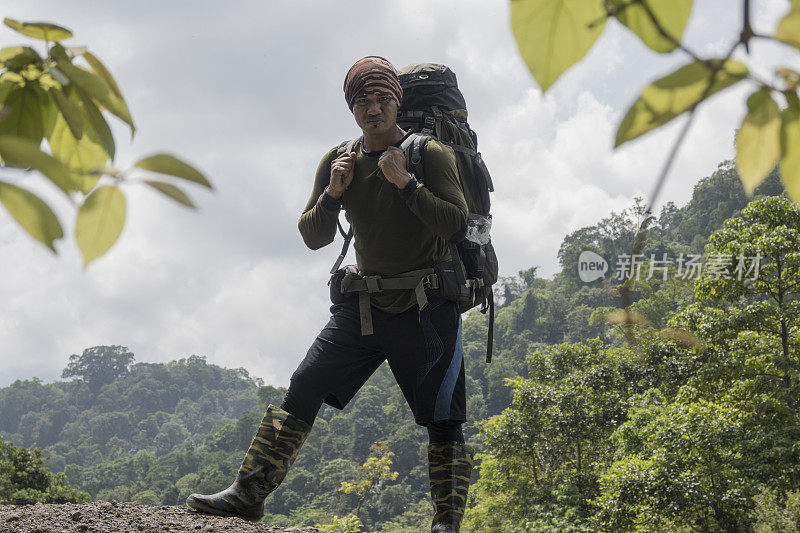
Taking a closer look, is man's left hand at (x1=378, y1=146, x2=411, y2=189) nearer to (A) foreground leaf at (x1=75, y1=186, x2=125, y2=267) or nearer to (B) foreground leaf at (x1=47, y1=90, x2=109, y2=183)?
(B) foreground leaf at (x1=47, y1=90, x2=109, y2=183)

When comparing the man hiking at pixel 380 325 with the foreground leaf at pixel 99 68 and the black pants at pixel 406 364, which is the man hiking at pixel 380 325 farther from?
the foreground leaf at pixel 99 68

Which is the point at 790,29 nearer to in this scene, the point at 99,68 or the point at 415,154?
the point at 99,68

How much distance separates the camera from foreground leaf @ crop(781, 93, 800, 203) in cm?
35

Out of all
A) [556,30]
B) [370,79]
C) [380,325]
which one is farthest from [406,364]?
→ [556,30]

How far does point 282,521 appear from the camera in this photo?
32625mm

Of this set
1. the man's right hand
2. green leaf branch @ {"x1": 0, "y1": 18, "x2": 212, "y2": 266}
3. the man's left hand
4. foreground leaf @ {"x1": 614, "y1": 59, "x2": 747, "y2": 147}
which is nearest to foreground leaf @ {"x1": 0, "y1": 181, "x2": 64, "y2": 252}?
green leaf branch @ {"x1": 0, "y1": 18, "x2": 212, "y2": 266}

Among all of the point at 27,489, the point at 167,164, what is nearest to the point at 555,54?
the point at 167,164

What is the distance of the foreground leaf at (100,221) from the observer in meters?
0.34

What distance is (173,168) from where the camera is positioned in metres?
0.31

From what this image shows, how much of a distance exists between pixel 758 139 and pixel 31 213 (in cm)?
34

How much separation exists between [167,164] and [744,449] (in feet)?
39.3

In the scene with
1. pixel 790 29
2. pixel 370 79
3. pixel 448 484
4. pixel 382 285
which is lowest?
pixel 448 484

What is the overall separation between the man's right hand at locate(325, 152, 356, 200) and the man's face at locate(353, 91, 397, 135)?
0.44 ft

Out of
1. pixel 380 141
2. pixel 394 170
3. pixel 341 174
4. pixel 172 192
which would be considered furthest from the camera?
pixel 380 141
